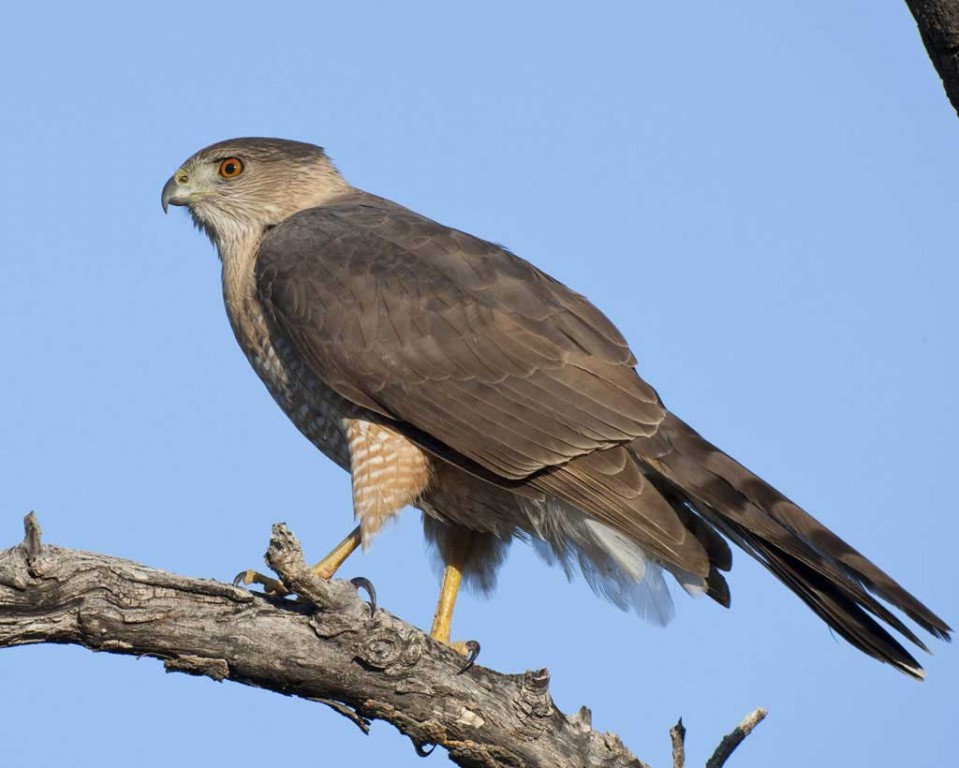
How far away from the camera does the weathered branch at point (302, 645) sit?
14.7 feet

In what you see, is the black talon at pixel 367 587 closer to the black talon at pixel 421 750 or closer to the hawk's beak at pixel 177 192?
the black talon at pixel 421 750

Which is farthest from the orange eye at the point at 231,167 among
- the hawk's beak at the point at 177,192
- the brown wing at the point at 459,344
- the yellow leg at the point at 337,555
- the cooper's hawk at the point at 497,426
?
the yellow leg at the point at 337,555

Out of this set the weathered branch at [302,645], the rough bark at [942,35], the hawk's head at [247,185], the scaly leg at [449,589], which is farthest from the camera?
the hawk's head at [247,185]

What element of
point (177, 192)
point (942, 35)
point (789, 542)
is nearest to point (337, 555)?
point (789, 542)

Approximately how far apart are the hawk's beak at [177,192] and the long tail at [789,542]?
3.10 metres

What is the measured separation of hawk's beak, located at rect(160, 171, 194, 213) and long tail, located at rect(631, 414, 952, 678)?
3104mm

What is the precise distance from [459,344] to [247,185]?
1.94 meters

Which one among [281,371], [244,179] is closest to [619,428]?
[281,371]

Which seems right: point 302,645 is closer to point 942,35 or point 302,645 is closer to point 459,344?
point 459,344

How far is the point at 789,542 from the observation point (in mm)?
5465

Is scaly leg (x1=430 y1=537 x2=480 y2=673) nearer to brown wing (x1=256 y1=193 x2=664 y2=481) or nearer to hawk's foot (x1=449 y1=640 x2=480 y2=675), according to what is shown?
hawk's foot (x1=449 y1=640 x2=480 y2=675)

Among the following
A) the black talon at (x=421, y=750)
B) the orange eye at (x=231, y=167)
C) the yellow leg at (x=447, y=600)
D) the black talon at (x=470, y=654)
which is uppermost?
the orange eye at (x=231, y=167)

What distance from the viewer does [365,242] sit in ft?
21.1

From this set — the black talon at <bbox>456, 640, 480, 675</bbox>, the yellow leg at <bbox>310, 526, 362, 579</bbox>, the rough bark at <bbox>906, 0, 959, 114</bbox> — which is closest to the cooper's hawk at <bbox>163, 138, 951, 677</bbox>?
the yellow leg at <bbox>310, 526, 362, 579</bbox>
